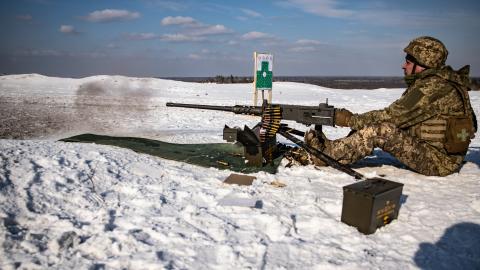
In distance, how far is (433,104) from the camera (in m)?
5.53

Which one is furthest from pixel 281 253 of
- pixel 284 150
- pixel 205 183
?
pixel 284 150

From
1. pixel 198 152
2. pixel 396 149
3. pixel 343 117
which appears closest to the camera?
pixel 396 149

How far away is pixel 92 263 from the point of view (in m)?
3.09

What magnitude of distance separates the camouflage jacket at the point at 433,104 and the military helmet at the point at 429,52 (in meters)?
0.15

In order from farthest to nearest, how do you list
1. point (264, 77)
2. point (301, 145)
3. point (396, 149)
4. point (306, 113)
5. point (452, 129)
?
point (264, 77)
point (306, 113)
point (301, 145)
point (396, 149)
point (452, 129)

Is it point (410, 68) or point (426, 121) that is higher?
point (410, 68)

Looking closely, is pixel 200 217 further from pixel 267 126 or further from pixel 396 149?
pixel 396 149

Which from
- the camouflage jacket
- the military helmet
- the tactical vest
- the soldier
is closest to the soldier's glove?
the soldier

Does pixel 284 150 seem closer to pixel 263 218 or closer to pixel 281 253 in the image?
pixel 263 218

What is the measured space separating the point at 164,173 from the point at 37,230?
2364 millimetres

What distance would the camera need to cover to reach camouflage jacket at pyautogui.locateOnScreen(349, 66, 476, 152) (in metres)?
5.53

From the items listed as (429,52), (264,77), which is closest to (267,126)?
(429,52)

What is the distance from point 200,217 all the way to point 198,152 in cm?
353

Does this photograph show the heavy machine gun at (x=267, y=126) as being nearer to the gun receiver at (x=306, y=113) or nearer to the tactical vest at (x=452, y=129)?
the gun receiver at (x=306, y=113)
